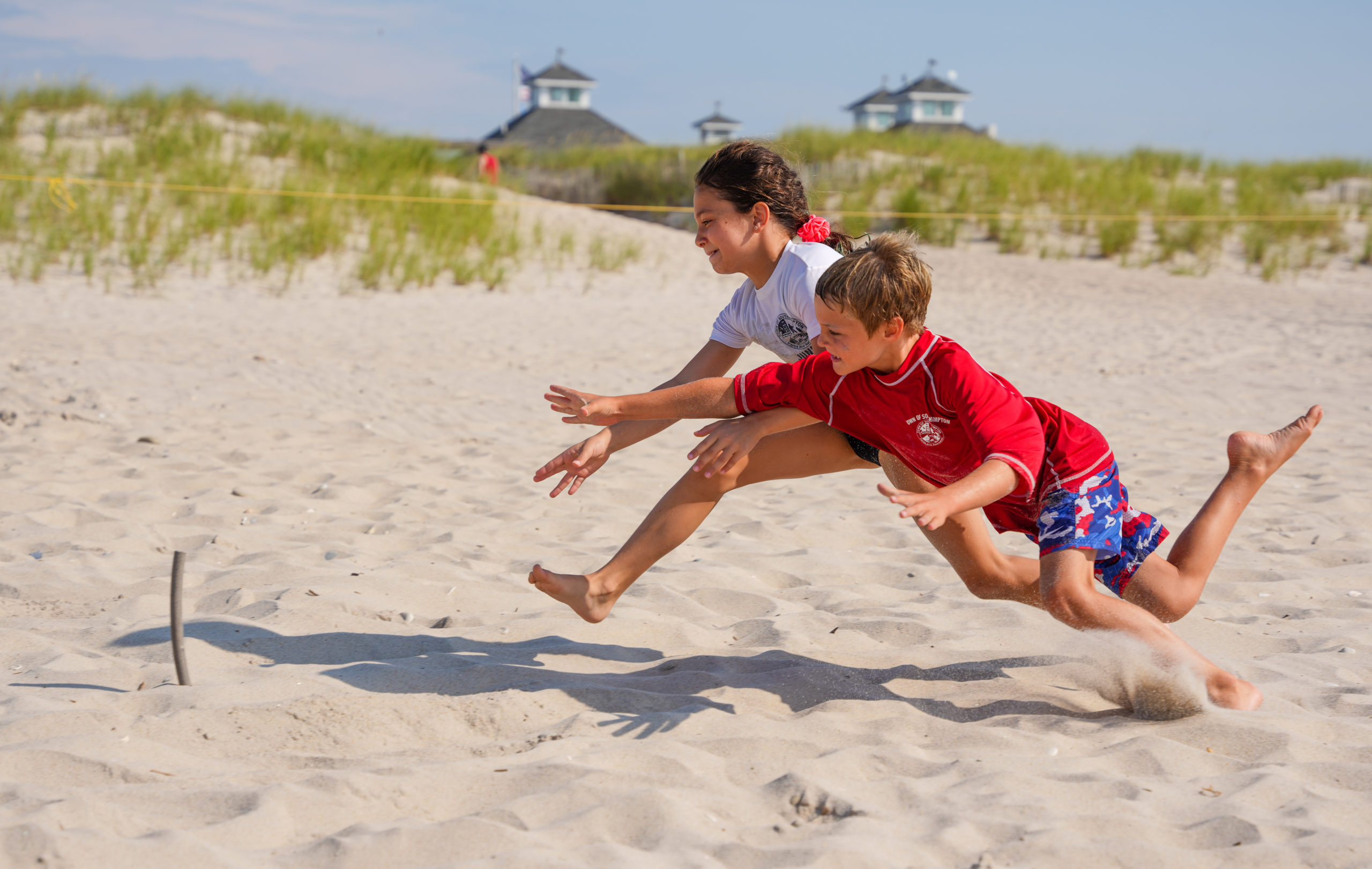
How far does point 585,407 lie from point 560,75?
137 ft

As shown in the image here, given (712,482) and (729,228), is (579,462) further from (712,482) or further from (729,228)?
(729,228)

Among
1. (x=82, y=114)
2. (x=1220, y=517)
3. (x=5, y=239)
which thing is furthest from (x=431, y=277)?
(x=1220, y=517)

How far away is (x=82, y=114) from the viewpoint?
15266mm

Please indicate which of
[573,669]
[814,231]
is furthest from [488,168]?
[573,669]

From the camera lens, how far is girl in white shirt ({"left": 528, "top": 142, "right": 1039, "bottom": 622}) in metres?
2.81

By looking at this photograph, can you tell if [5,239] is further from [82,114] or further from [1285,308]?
[1285,308]

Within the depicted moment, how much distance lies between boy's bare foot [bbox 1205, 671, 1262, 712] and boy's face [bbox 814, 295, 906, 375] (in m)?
1.04

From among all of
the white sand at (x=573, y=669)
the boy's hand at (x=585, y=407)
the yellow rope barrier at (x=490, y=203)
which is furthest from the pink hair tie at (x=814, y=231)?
the yellow rope barrier at (x=490, y=203)

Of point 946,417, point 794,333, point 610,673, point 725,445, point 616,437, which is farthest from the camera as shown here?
point 794,333

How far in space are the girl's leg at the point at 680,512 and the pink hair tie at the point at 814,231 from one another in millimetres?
586

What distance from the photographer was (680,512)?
2.88 metres

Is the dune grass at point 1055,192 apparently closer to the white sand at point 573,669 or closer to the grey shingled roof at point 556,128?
the white sand at point 573,669

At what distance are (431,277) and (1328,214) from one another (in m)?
13.8

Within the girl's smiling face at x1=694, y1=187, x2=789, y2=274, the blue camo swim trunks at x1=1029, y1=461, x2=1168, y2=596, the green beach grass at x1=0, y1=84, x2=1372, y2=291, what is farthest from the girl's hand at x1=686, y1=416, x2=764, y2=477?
the green beach grass at x1=0, y1=84, x2=1372, y2=291
